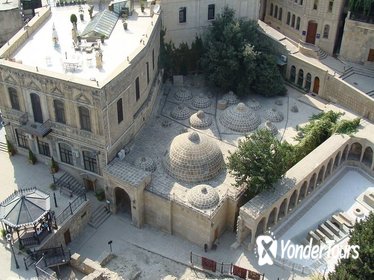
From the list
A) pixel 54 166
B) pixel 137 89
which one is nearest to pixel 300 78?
pixel 137 89

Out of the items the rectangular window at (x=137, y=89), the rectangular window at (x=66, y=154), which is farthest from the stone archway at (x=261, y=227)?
the rectangular window at (x=66, y=154)

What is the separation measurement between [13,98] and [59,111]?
5190 mm

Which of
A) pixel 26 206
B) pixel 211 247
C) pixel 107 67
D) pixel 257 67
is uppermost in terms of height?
pixel 107 67

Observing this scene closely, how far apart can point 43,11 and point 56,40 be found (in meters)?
7.36

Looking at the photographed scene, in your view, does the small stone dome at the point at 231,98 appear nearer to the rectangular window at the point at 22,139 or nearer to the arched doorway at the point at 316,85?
the arched doorway at the point at 316,85

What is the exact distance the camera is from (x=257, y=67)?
54969mm

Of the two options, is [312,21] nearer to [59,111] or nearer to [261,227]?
[261,227]

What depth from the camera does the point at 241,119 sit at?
50125 mm

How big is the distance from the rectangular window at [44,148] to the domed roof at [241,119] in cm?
1791

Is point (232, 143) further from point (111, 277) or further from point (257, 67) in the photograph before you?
point (111, 277)

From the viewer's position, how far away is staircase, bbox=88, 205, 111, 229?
44.3 meters

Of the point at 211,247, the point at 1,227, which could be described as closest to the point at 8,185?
the point at 1,227

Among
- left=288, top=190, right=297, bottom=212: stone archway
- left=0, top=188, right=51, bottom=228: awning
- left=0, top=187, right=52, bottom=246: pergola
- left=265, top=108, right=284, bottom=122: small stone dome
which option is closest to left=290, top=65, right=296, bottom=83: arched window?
left=265, top=108, right=284, bottom=122: small stone dome

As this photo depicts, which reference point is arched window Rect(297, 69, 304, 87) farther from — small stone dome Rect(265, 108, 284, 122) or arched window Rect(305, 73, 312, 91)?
small stone dome Rect(265, 108, 284, 122)
